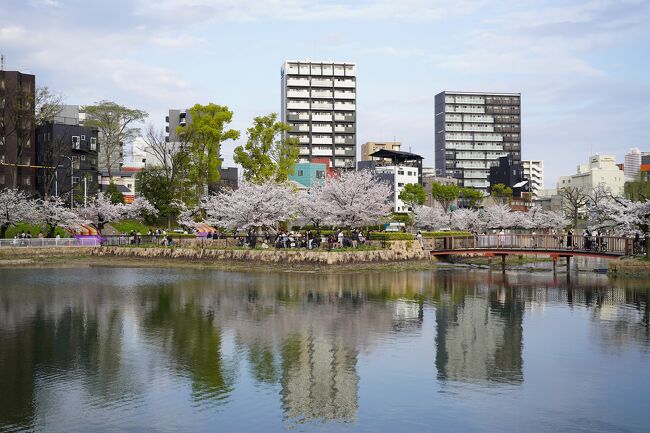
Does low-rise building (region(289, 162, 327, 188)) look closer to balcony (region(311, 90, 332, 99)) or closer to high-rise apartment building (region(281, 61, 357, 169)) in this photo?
high-rise apartment building (region(281, 61, 357, 169))

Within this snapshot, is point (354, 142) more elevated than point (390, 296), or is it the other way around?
point (354, 142)

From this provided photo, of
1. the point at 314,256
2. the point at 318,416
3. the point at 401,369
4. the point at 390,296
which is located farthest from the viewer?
the point at 314,256

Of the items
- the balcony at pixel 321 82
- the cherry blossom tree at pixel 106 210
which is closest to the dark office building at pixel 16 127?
the cherry blossom tree at pixel 106 210

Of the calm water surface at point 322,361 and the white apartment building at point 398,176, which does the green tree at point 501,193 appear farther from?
the calm water surface at point 322,361

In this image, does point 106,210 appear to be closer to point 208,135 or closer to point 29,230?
point 29,230

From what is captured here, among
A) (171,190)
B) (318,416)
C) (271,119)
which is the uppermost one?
(271,119)

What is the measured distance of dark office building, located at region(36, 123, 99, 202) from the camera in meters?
79.5

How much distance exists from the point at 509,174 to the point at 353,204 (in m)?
109

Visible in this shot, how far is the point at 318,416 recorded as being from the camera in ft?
52.2

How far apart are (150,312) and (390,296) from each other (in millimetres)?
13153

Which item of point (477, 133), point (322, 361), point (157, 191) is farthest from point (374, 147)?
point (322, 361)

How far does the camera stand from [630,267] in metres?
43.8

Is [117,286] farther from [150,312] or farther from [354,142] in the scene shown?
[354,142]

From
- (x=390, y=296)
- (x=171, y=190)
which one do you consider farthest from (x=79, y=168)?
(x=390, y=296)
